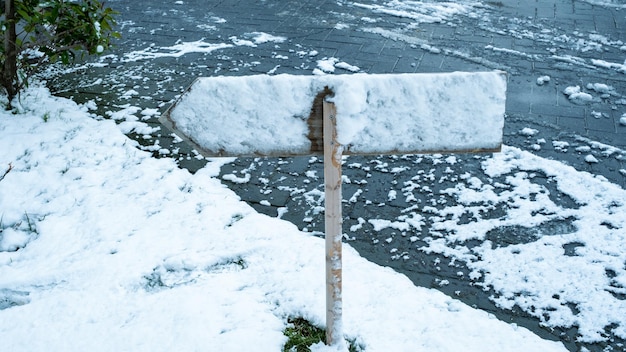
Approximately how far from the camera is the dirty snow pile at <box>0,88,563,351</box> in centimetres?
275

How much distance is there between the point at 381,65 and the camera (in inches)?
254

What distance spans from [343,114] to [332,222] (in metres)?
0.48

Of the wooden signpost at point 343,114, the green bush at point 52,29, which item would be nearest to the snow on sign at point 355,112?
the wooden signpost at point 343,114

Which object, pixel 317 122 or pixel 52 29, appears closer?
pixel 317 122

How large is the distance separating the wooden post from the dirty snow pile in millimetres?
280

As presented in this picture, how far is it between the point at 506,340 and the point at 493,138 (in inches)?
Result: 49.3

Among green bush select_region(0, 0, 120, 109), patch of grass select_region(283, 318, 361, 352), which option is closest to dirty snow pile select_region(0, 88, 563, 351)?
patch of grass select_region(283, 318, 361, 352)

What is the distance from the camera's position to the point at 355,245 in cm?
365

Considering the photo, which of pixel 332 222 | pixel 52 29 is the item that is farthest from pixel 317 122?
pixel 52 29

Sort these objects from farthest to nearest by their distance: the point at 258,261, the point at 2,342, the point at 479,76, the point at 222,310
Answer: the point at 258,261 → the point at 222,310 → the point at 2,342 → the point at 479,76

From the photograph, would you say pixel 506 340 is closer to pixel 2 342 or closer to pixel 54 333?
pixel 54 333

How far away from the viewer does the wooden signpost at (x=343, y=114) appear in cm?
207

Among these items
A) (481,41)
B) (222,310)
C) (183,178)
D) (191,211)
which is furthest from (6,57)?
(481,41)

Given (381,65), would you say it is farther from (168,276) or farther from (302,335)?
(302,335)
